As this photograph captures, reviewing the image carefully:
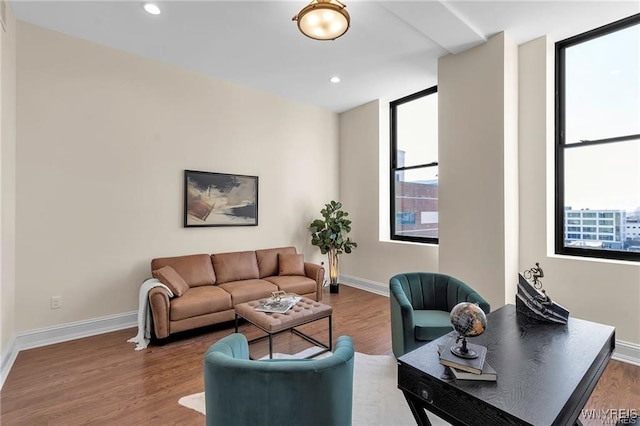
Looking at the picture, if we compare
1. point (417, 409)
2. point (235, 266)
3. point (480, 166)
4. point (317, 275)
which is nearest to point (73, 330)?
point (235, 266)

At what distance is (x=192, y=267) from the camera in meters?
3.90

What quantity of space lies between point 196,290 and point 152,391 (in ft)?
4.48

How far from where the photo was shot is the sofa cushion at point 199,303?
3246 millimetres

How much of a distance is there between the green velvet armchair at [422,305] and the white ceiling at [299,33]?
2.55 m

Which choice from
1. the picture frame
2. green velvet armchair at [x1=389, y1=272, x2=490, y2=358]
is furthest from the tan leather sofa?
green velvet armchair at [x1=389, y1=272, x2=490, y2=358]

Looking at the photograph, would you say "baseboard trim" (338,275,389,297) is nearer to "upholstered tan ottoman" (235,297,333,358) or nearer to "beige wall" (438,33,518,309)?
"beige wall" (438,33,518,309)

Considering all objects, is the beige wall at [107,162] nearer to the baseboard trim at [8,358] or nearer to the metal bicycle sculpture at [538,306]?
the baseboard trim at [8,358]

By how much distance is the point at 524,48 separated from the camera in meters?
3.46

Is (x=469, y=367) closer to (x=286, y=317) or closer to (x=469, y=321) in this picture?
(x=469, y=321)

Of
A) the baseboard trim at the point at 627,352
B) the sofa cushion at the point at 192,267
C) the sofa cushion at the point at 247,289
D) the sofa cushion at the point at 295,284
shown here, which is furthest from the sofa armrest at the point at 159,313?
the baseboard trim at the point at 627,352

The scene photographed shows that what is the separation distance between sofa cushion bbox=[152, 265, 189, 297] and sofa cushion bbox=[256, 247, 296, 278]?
119 centimetres

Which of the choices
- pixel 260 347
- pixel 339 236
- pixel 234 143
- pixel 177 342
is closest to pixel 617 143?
pixel 339 236

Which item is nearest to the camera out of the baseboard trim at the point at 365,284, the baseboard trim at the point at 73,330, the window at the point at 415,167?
the baseboard trim at the point at 73,330

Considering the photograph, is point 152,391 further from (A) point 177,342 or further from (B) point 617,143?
(B) point 617,143
